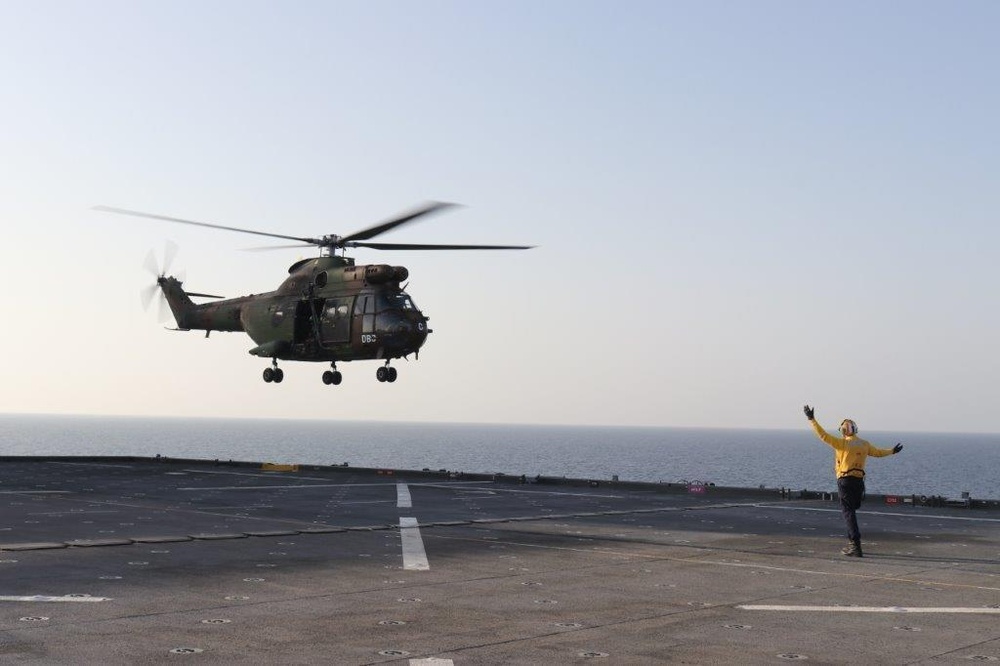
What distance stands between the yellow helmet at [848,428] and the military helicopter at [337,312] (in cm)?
1768

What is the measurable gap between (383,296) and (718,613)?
2562 centimetres

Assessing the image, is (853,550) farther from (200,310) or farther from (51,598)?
(200,310)

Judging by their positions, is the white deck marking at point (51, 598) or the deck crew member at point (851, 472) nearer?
the white deck marking at point (51, 598)

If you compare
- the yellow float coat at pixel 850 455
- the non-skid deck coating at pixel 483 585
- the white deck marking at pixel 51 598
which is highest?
the yellow float coat at pixel 850 455

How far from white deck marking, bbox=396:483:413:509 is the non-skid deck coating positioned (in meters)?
0.54

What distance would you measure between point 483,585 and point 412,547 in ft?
14.7

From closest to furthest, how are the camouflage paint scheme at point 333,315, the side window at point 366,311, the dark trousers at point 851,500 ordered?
the dark trousers at point 851,500 → the camouflage paint scheme at point 333,315 → the side window at point 366,311

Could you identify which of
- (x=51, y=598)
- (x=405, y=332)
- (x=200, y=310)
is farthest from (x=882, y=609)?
(x=200, y=310)

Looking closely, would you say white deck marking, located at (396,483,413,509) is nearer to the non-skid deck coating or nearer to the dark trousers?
the non-skid deck coating

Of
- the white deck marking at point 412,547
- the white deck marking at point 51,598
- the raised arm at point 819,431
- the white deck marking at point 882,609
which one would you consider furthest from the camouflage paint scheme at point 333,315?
the white deck marking at point 882,609

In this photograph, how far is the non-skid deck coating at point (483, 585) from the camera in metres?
10.1

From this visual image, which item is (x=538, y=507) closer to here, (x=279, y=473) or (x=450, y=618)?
(x=450, y=618)

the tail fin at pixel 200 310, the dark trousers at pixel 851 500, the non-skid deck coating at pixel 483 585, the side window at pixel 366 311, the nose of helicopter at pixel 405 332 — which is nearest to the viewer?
the non-skid deck coating at pixel 483 585

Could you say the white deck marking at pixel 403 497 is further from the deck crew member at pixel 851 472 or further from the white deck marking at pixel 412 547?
the deck crew member at pixel 851 472
